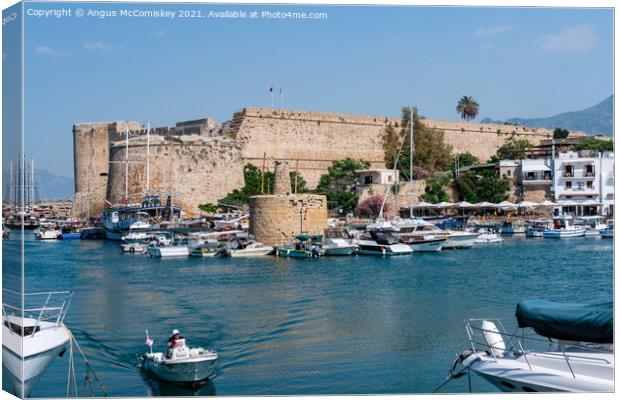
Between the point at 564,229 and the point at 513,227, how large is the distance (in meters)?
2.03

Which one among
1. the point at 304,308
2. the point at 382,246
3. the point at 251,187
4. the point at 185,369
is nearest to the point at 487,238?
the point at 382,246

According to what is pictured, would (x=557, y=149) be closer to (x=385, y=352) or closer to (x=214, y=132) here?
(x=214, y=132)

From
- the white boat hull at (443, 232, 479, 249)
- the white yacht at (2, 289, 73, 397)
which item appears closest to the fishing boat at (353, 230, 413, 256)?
the white boat hull at (443, 232, 479, 249)

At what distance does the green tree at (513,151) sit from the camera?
27.3 metres

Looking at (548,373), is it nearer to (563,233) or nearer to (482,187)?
(563,233)

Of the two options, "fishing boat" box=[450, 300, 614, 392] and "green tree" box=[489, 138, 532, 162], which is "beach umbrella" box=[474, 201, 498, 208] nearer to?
"green tree" box=[489, 138, 532, 162]

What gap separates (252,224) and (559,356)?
11.4 meters

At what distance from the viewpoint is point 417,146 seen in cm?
2634

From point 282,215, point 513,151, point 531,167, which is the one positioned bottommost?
point 282,215

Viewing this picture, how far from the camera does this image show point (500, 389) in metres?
5.76

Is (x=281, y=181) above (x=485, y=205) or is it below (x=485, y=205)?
above

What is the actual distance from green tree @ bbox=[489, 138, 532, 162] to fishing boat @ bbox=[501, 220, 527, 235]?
5224 mm

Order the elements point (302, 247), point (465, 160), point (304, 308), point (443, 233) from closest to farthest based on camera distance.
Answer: point (304, 308) < point (302, 247) < point (443, 233) < point (465, 160)

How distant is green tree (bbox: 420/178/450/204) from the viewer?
24.0 metres
